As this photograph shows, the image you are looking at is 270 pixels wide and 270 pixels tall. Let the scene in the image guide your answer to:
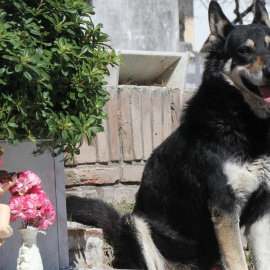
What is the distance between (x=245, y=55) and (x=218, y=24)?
376mm

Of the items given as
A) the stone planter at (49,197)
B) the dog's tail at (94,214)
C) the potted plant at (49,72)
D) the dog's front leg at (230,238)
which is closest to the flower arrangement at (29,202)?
the potted plant at (49,72)

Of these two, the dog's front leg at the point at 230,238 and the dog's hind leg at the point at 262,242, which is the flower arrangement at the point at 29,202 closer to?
the dog's front leg at the point at 230,238

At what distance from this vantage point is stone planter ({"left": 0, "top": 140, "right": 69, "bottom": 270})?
182 inches

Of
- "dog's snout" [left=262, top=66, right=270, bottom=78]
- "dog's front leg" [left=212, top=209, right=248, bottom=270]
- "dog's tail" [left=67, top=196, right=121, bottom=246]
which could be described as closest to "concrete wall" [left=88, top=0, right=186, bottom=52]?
"dog's tail" [left=67, top=196, right=121, bottom=246]

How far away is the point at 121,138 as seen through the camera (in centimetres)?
631

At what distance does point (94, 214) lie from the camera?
5477mm

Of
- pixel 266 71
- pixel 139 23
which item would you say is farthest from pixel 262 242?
pixel 139 23

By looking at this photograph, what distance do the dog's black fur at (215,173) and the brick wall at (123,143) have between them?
82cm

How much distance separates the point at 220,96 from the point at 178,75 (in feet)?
7.03

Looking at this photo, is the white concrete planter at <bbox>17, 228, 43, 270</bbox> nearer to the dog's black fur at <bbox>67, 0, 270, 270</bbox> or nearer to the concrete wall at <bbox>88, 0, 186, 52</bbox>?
the dog's black fur at <bbox>67, 0, 270, 270</bbox>

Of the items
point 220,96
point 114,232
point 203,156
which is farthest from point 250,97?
point 114,232

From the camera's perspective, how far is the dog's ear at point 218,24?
484cm

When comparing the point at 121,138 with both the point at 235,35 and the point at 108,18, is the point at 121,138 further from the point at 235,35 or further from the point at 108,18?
the point at 235,35

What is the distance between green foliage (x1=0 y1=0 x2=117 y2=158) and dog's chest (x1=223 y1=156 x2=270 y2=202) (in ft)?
3.14
